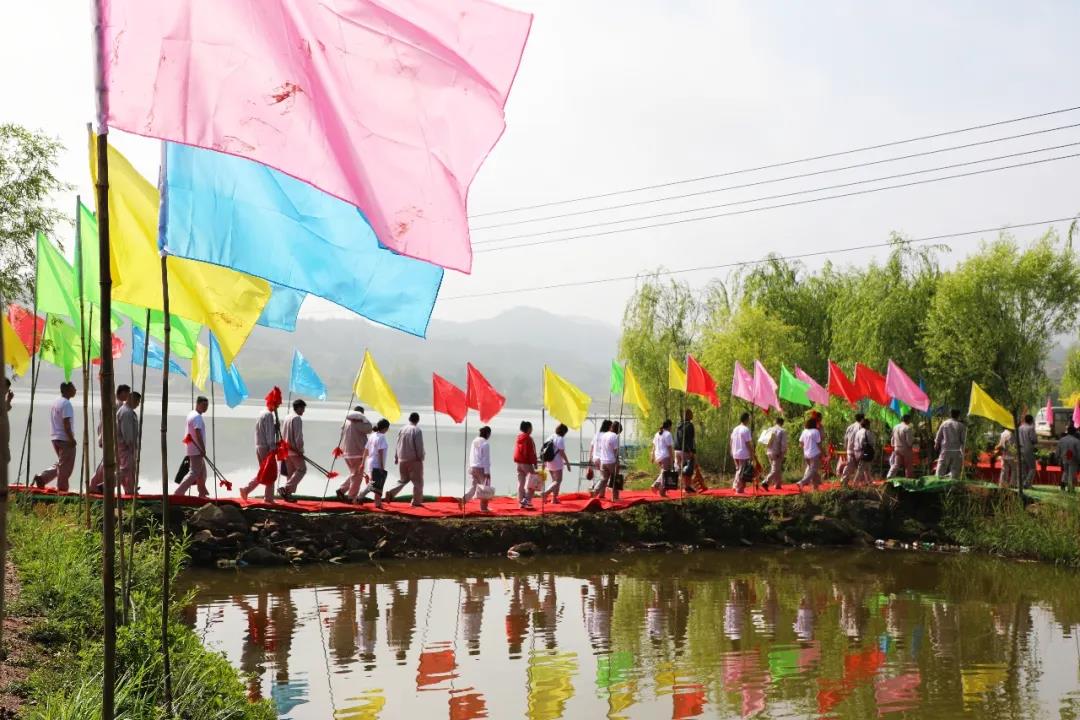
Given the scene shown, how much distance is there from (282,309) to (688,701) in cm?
569

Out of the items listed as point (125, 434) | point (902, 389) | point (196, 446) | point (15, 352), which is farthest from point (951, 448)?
point (15, 352)

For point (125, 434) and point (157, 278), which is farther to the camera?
point (125, 434)

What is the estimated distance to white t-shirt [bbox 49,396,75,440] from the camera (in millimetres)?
17625

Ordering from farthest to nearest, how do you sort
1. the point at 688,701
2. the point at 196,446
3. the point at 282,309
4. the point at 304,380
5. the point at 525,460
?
the point at 525,460
the point at 304,380
the point at 196,446
the point at 688,701
the point at 282,309

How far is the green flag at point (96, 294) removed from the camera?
36.3 feet

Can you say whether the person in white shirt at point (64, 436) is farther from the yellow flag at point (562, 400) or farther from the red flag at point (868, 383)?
the red flag at point (868, 383)

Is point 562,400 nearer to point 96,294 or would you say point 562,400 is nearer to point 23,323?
point 23,323

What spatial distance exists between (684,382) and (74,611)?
17.7 m

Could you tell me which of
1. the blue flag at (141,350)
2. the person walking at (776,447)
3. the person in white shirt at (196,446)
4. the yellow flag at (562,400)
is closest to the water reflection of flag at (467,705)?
the blue flag at (141,350)

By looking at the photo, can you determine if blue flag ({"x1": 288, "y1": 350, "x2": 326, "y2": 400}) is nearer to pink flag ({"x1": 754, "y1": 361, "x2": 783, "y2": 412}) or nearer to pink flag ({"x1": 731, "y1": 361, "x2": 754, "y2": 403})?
pink flag ({"x1": 731, "y1": 361, "x2": 754, "y2": 403})

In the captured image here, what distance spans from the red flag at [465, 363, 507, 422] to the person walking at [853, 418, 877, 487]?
8910 mm

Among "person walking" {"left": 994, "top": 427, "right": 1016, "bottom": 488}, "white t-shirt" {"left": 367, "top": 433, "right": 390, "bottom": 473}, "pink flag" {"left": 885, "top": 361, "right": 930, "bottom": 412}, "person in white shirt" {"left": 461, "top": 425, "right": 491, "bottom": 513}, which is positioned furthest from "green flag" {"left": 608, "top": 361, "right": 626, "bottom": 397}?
"person walking" {"left": 994, "top": 427, "right": 1016, "bottom": 488}

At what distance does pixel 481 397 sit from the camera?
2058 centimetres

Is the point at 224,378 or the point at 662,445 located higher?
the point at 224,378
